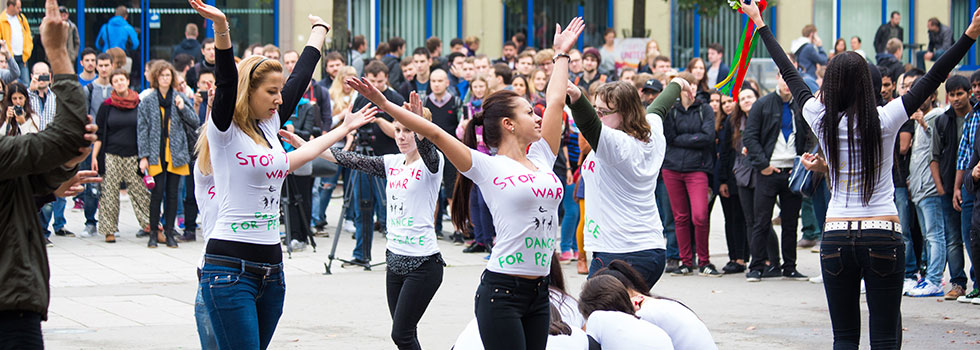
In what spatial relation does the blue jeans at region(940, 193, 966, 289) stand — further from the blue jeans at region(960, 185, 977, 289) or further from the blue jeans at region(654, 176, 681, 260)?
the blue jeans at region(654, 176, 681, 260)

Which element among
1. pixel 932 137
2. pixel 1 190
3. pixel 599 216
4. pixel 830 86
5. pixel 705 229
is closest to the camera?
pixel 1 190

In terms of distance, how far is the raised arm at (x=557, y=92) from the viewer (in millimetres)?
5148

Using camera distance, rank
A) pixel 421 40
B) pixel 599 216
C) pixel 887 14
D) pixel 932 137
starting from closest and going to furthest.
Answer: pixel 599 216, pixel 932 137, pixel 421 40, pixel 887 14

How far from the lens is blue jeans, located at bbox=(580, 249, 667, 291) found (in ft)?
19.6

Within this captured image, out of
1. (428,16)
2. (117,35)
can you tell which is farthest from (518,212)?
(428,16)

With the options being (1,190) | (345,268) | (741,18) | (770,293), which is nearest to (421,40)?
(741,18)

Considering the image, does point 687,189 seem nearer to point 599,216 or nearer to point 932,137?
point 932,137

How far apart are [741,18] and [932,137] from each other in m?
16.6

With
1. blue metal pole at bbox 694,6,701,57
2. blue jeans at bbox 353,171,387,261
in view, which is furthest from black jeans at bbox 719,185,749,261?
blue metal pole at bbox 694,6,701,57

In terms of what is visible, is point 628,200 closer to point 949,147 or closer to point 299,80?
point 299,80

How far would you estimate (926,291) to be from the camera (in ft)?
31.5

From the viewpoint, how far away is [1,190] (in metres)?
3.66

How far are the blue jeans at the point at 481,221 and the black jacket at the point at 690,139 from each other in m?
2.08

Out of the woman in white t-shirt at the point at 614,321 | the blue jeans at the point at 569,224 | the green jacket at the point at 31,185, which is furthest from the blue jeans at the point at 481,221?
the green jacket at the point at 31,185
